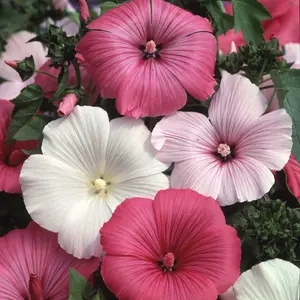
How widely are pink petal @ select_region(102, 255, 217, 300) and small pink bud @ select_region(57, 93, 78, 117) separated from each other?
144 millimetres

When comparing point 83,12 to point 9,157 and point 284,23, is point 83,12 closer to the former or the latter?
point 9,157

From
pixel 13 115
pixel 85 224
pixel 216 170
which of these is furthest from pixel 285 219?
pixel 13 115

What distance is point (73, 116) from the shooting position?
1.88ft

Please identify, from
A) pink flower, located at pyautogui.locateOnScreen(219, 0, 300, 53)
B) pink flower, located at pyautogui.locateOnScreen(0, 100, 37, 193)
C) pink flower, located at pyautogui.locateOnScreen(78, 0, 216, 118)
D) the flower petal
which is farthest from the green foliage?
pink flower, located at pyautogui.locateOnScreen(219, 0, 300, 53)

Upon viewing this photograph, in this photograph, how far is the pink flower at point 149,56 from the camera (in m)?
0.56

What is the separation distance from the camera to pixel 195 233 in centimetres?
53

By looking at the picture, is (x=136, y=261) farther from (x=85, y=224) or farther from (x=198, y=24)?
(x=198, y=24)

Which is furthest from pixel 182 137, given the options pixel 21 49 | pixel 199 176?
pixel 21 49

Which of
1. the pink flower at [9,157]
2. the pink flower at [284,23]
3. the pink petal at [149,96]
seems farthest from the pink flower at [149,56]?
the pink flower at [284,23]

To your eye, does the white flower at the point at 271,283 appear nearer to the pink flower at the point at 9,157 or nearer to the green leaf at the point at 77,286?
the green leaf at the point at 77,286

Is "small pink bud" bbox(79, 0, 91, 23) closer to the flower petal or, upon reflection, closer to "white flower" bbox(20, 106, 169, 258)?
"white flower" bbox(20, 106, 169, 258)

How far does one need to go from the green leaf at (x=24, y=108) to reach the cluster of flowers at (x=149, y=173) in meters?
0.03

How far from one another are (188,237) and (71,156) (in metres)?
0.14

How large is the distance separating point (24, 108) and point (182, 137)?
0.55 ft
